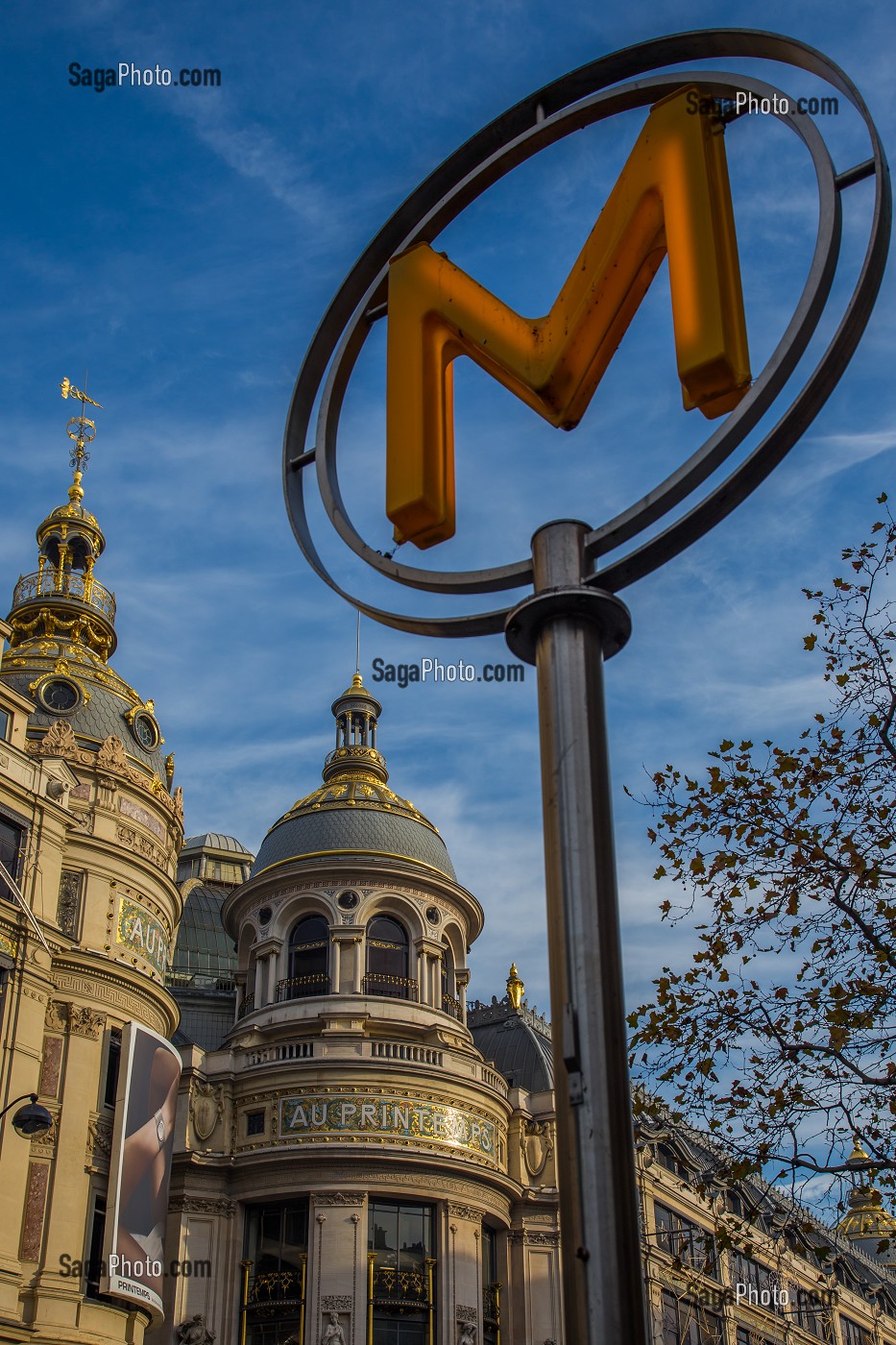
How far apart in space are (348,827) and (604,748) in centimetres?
4430

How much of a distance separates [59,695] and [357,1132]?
1662cm

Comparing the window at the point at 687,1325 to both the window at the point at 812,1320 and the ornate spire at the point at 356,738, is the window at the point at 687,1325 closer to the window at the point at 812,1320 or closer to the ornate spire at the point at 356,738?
the window at the point at 812,1320

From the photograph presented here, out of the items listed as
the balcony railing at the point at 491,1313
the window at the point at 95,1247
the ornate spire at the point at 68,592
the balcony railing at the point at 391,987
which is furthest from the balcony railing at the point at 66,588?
the balcony railing at the point at 491,1313

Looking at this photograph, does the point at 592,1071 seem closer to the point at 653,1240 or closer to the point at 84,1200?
the point at 84,1200

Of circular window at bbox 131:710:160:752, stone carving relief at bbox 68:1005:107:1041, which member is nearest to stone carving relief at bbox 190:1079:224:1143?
stone carving relief at bbox 68:1005:107:1041

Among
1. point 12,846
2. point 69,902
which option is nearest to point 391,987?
point 69,902

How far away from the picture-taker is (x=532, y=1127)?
51781 millimetres

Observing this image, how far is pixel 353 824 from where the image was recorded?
174 feet

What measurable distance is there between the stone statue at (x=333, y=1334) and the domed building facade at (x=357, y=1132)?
0.05 m

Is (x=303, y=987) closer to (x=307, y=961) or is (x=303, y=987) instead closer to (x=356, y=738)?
(x=307, y=961)

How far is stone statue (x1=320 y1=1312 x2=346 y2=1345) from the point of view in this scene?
4106 cm

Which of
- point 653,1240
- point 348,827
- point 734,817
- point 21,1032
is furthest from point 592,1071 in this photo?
point 653,1240

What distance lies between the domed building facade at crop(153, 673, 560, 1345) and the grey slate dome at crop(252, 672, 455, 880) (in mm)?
119

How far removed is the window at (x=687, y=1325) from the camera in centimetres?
5586
